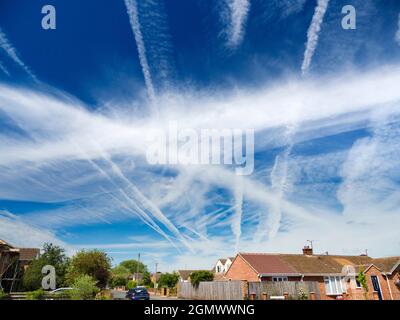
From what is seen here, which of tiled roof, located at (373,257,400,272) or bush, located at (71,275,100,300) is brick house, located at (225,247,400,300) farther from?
bush, located at (71,275,100,300)

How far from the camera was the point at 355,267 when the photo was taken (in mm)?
38094

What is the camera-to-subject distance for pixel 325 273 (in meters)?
35.8

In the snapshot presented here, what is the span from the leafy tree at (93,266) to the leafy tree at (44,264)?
8878 millimetres

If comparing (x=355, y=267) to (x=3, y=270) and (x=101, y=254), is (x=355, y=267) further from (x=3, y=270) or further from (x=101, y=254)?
(x=3, y=270)

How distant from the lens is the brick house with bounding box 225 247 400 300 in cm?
3403

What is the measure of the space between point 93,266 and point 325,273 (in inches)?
1079

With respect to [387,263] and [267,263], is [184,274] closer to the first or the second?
[267,263]

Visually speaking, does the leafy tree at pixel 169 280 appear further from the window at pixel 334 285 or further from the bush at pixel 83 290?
the bush at pixel 83 290

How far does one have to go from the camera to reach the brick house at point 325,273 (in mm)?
34031

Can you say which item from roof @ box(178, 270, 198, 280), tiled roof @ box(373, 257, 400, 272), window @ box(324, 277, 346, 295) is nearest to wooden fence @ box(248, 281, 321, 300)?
window @ box(324, 277, 346, 295)

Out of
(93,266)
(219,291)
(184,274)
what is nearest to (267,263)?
(219,291)
